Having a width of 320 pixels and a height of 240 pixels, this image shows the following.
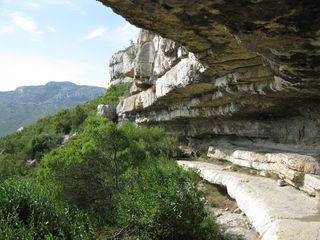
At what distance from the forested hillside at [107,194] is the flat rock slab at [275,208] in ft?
5.08

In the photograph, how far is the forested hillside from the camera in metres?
12.1

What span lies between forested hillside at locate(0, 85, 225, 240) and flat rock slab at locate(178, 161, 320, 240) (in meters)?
1.55

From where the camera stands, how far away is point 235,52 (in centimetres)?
1395

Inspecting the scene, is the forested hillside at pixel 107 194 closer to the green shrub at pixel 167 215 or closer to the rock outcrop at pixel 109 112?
the green shrub at pixel 167 215

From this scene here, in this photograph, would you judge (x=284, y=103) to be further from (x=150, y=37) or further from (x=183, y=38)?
(x=150, y=37)

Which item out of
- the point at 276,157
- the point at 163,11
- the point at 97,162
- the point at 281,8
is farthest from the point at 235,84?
the point at 281,8

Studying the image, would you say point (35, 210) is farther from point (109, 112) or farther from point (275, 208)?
point (109, 112)

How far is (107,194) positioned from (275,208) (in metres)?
9.26

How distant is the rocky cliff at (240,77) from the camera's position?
8297 mm

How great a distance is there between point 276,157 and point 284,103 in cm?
299

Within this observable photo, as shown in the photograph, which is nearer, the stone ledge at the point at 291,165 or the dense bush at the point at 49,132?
the stone ledge at the point at 291,165

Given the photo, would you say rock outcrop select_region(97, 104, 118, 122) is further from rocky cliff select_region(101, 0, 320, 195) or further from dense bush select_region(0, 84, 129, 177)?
rocky cliff select_region(101, 0, 320, 195)

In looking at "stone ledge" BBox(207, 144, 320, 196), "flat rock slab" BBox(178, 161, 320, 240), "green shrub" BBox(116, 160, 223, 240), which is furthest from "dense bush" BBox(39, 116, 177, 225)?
"flat rock slab" BBox(178, 161, 320, 240)

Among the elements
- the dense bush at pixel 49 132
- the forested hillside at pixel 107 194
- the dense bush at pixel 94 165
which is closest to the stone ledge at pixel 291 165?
the forested hillside at pixel 107 194
